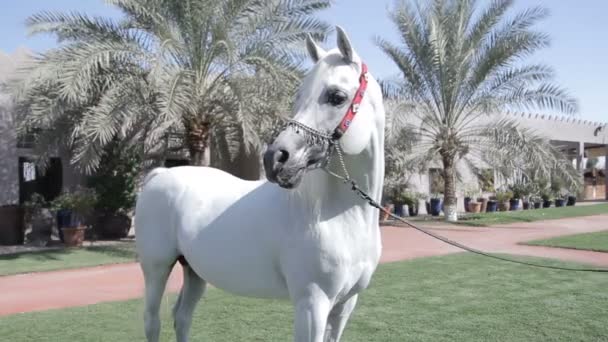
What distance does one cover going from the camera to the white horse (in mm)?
2123

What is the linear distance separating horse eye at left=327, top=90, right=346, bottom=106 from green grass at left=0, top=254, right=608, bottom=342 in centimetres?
236

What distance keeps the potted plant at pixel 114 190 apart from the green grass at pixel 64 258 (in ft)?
6.84

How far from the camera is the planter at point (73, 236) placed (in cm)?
1201

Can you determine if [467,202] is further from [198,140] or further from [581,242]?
[198,140]

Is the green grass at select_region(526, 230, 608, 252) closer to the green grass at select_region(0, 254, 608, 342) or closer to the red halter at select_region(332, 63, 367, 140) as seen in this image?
the green grass at select_region(0, 254, 608, 342)

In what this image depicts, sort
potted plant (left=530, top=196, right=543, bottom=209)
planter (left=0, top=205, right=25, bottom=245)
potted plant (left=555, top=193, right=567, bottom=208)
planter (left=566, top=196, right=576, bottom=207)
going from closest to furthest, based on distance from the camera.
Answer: planter (left=0, top=205, right=25, bottom=245) → potted plant (left=530, top=196, right=543, bottom=209) → potted plant (left=555, top=193, right=567, bottom=208) → planter (left=566, top=196, right=576, bottom=207)

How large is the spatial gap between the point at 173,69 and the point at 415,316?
7.24m

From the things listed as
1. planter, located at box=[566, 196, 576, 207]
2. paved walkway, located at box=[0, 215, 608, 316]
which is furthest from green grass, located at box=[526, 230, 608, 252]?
planter, located at box=[566, 196, 576, 207]

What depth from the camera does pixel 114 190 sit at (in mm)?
13477

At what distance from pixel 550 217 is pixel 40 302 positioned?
16369 millimetres

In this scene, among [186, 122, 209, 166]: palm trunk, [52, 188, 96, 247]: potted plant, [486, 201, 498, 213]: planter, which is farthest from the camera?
[486, 201, 498, 213]: planter

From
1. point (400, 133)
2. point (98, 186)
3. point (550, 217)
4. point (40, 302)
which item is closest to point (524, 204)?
point (550, 217)

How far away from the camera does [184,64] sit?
11.3 metres

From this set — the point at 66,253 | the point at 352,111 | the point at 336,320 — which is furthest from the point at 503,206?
the point at 352,111
